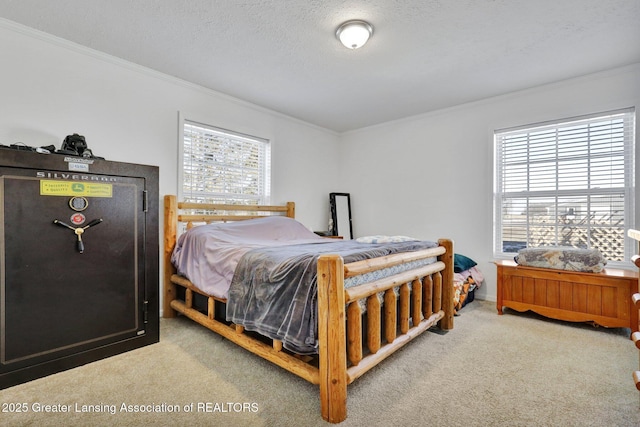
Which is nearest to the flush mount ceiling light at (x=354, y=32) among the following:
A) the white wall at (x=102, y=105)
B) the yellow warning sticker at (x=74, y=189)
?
the white wall at (x=102, y=105)

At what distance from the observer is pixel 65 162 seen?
79.5 inches

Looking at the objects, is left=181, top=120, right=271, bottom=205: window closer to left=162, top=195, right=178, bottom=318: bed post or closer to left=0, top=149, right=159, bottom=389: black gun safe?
left=162, top=195, right=178, bottom=318: bed post

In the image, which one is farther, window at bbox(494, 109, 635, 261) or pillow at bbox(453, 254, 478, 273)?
pillow at bbox(453, 254, 478, 273)

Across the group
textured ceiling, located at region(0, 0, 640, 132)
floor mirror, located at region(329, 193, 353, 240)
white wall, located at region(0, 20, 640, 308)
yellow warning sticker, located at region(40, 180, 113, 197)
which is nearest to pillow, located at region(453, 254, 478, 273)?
white wall, located at region(0, 20, 640, 308)

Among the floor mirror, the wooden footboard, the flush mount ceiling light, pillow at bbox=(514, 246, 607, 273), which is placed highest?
the flush mount ceiling light

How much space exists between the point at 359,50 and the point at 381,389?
2.63m

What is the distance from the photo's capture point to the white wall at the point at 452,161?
3.18 meters

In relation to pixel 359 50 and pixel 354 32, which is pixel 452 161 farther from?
pixel 354 32

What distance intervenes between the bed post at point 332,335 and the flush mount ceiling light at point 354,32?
1760 millimetres

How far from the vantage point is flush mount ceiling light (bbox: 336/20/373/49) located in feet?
7.32

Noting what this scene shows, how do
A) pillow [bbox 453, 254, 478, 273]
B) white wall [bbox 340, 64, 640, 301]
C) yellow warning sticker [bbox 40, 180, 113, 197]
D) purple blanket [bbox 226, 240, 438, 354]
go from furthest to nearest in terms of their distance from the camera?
pillow [bbox 453, 254, 478, 273] → white wall [bbox 340, 64, 640, 301] → yellow warning sticker [bbox 40, 180, 113, 197] → purple blanket [bbox 226, 240, 438, 354]

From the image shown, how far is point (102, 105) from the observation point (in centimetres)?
272

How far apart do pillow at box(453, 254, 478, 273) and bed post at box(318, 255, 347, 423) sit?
2.46 m

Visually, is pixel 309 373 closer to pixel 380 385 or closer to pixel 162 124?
pixel 380 385
